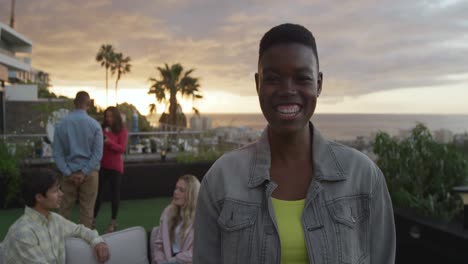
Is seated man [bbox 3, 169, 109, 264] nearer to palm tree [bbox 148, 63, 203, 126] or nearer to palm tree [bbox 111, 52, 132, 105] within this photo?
palm tree [bbox 148, 63, 203, 126]

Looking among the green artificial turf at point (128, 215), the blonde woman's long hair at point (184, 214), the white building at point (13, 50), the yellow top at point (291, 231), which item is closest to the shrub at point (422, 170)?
the blonde woman's long hair at point (184, 214)

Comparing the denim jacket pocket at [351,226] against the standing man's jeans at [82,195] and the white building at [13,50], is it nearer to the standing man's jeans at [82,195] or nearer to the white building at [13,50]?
the standing man's jeans at [82,195]

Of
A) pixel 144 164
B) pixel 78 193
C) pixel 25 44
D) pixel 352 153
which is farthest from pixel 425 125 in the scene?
pixel 25 44

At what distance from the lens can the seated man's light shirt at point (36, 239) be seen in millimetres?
2449

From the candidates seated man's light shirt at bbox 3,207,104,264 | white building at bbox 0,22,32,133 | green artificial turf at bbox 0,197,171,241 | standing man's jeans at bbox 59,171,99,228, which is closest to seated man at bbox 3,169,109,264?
seated man's light shirt at bbox 3,207,104,264

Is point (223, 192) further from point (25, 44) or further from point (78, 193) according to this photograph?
point (25, 44)

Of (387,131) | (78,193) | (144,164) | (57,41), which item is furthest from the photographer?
(57,41)

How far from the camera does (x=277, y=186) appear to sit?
1.06 m

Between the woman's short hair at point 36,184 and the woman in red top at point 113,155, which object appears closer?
the woman's short hair at point 36,184

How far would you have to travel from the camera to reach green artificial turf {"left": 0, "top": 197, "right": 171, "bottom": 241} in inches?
239

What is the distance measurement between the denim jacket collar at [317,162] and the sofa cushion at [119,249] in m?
2.18

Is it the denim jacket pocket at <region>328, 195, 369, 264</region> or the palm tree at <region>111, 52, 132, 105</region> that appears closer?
the denim jacket pocket at <region>328, 195, 369, 264</region>

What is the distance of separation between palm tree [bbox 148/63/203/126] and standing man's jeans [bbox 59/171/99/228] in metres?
27.1

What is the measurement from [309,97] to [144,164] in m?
7.33
